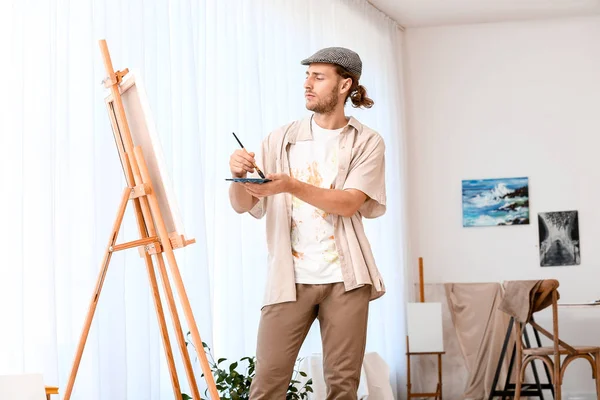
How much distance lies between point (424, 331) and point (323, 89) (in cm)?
355

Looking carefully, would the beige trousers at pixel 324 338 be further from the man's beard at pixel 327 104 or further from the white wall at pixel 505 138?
the white wall at pixel 505 138

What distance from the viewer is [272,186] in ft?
7.94

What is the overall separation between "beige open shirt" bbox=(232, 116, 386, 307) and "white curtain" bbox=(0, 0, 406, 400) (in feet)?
2.03

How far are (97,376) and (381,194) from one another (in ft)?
4.12

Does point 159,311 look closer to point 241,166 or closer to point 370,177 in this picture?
point 241,166

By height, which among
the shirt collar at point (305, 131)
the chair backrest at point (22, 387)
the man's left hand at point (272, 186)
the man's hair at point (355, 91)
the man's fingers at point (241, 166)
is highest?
the man's hair at point (355, 91)

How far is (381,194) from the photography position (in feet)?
9.12

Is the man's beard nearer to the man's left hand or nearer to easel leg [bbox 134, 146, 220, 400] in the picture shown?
the man's left hand

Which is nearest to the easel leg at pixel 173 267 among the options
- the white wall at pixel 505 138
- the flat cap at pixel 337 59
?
the flat cap at pixel 337 59

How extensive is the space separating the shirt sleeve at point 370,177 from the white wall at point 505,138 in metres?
4.06

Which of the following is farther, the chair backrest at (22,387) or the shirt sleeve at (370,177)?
the shirt sleeve at (370,177)

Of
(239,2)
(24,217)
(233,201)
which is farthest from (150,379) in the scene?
(239,2)

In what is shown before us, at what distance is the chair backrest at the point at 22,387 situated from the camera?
84.0 inches

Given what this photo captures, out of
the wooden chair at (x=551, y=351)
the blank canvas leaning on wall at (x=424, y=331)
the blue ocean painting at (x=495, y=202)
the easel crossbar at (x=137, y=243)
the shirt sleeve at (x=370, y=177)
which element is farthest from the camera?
the blue ocean painting at (x=495, y=202)
